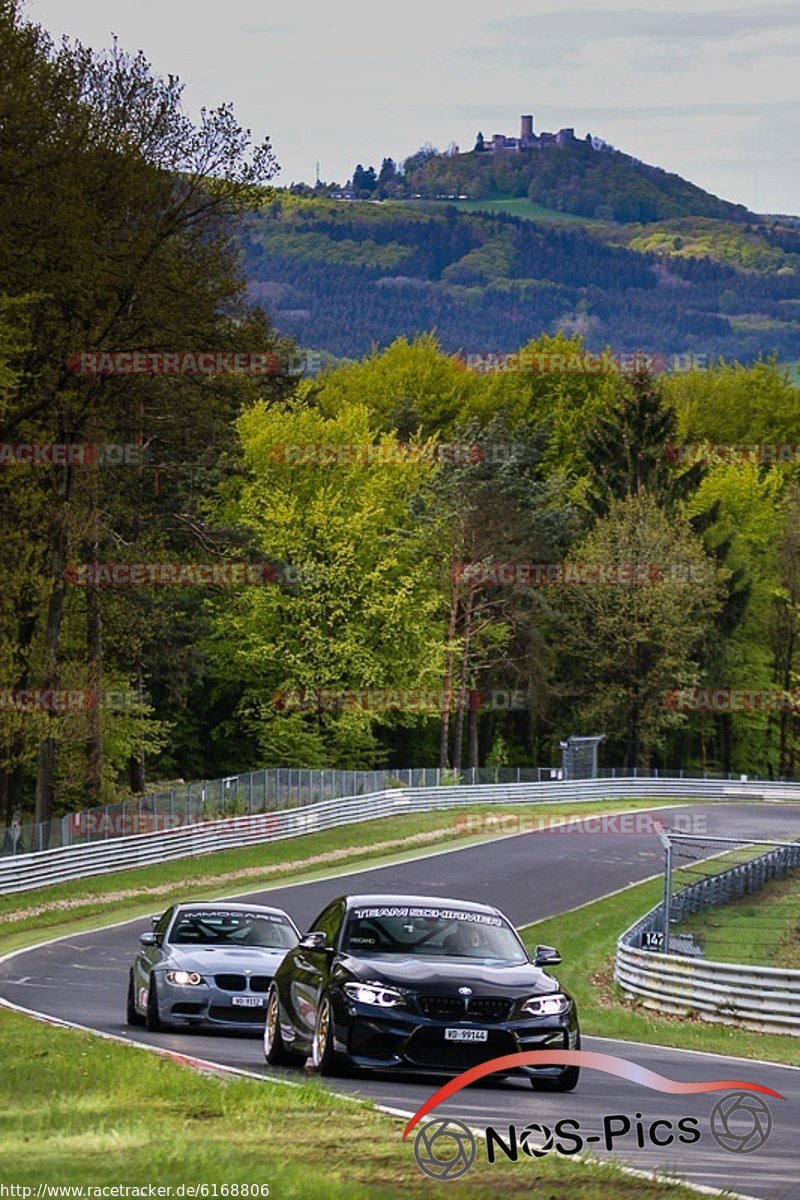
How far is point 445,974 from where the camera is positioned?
1441 centimetres

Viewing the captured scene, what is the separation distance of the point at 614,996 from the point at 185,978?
9.93 metres

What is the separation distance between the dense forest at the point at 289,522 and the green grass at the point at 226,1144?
83.0 feet

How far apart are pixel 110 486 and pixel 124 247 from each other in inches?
446

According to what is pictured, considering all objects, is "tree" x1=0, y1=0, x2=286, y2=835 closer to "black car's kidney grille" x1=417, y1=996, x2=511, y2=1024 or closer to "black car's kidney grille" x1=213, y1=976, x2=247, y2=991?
"black car's kidney grille" x1=213, y1=976, x2=247, y2=991

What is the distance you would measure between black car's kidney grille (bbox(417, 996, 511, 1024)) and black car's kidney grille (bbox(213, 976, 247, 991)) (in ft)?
19.5

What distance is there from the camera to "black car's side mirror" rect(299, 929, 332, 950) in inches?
602

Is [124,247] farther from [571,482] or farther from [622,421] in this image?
[571,482]

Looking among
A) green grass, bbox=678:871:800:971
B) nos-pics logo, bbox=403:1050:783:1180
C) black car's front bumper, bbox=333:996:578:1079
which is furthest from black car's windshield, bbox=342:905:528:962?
green grass, bbox=678:871:800:971

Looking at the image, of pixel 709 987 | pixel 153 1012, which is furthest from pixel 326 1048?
pixel 709 987

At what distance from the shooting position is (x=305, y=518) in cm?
7694

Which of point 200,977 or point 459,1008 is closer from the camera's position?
point 459,1008

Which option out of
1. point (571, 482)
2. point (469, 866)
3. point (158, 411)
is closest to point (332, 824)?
point (469, 866)

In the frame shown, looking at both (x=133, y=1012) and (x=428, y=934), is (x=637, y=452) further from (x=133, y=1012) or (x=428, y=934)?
(x=428, y=934)

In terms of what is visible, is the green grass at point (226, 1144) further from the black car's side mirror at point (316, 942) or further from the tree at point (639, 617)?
the tree at point (639, 617)
